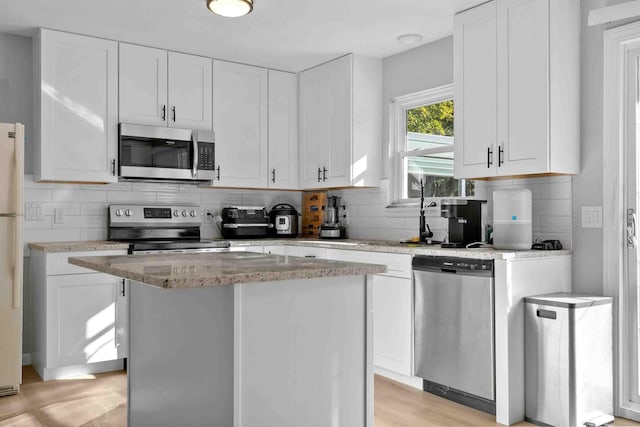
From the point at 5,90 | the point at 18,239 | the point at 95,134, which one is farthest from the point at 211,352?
the point at 5,90

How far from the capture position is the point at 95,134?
4238 mm

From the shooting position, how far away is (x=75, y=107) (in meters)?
4.15

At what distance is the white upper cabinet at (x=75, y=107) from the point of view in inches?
159

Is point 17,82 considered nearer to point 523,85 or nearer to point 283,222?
point 283,222

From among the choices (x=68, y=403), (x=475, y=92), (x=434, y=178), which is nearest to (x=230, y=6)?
(x=475, y=92)

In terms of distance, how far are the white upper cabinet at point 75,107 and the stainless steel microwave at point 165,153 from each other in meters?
0.10

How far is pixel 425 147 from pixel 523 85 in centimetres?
128

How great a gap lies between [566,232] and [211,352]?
2376 mm

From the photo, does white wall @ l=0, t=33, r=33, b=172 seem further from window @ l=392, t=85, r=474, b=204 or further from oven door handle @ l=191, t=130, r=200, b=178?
window @ l=392, t=85, r=474, b=204

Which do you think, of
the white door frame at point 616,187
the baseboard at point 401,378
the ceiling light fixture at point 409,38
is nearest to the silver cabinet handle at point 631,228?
the white door frame at point 616,187

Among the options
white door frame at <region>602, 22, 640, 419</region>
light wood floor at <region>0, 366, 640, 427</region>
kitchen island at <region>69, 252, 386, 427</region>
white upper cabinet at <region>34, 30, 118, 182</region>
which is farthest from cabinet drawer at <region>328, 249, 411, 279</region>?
white upper cabinet at <region>34, 30, 118, 182</region>

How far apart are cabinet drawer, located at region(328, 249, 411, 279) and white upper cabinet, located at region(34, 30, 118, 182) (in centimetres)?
187

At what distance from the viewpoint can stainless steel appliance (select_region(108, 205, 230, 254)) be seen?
4326mm

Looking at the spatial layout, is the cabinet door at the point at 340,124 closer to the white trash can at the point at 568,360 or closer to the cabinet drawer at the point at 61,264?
the cabinet drawer at the point at 61,264
